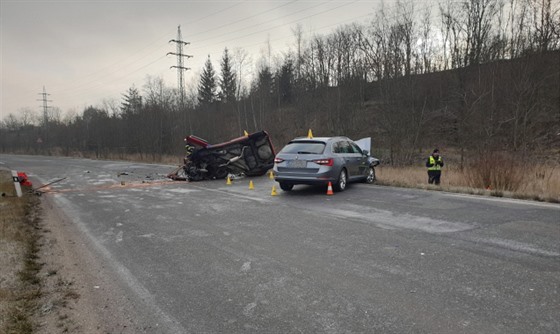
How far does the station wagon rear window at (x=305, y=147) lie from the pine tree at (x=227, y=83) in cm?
3572

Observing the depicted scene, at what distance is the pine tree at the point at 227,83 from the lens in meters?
47.0

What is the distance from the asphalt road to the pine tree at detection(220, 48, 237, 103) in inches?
1513

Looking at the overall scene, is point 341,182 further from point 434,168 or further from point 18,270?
point 18,270

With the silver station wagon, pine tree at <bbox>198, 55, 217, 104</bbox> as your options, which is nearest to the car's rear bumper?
the silver station wagon

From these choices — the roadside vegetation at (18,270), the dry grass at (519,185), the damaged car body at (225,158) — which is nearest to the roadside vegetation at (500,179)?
the dry grass at (519,185)

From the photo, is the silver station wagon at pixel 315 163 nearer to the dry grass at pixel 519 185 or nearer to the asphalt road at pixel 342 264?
the asphalt road at pixel 342 264

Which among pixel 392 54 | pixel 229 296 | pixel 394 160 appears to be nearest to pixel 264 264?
pixel 229 296

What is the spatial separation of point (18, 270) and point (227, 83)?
149ft

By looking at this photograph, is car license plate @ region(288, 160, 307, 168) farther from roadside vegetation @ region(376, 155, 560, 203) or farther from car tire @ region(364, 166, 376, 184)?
roadside vegetation @ region(376, 155, 560, 203)

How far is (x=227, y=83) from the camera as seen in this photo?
49000mm

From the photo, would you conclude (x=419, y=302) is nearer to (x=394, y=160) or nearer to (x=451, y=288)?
(x=451, y=288)

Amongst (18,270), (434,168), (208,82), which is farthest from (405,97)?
(208,82)

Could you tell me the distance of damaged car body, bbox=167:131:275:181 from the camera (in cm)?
1766

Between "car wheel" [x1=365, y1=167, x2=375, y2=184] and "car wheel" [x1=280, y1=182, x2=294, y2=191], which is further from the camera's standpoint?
"car wheel" [x1=365, y1=167, x2=375, y2=184]
